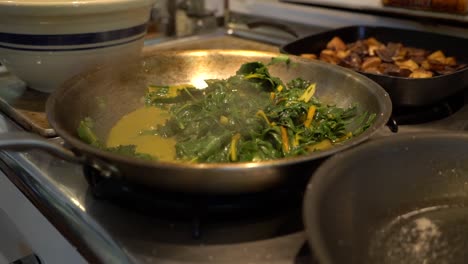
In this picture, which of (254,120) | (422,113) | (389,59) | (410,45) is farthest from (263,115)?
(410,45)

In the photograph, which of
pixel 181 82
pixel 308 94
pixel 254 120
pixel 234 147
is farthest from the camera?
pixel 181 82

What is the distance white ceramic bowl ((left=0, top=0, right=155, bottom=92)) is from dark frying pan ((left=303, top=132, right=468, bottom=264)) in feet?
2.25

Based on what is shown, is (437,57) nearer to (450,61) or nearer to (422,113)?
(450,61)

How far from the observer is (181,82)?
3.84 feet

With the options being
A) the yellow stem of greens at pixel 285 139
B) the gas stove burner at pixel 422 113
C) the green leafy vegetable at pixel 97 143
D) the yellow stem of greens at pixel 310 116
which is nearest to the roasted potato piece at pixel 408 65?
the gas stove burner at pixel 422 113

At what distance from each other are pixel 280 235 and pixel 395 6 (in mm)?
955

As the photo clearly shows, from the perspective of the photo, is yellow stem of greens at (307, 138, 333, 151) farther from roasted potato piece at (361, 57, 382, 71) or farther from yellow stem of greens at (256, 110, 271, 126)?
roasted potato piece at (361, 57, 382, 71)

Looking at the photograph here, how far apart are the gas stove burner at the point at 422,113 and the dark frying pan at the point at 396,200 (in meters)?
0.32

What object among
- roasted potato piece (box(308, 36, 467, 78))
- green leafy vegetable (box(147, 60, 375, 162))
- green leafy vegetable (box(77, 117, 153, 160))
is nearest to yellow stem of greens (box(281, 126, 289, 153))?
green leafy vegetable (box(147, 60, 375, 162))

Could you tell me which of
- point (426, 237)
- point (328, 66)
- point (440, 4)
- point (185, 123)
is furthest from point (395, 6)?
point (426, 237)

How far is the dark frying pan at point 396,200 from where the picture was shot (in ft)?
1.92

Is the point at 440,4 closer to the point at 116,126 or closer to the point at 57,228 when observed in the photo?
the point at 116,126

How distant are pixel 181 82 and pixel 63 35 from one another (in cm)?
29

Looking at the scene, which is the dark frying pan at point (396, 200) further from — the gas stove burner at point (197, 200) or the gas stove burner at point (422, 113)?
the gas stove burner at point (422, 113)
